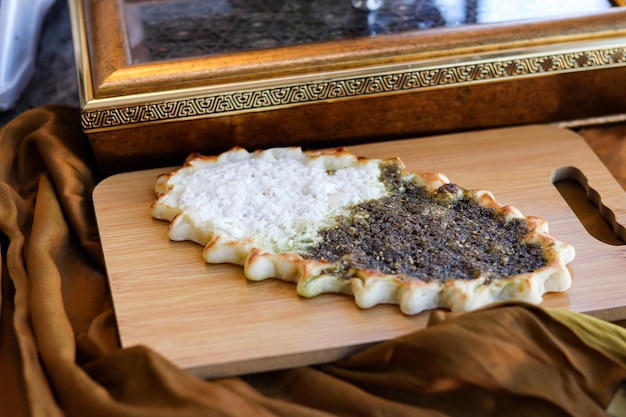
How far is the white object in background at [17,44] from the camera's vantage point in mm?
1735

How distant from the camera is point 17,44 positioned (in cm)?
180

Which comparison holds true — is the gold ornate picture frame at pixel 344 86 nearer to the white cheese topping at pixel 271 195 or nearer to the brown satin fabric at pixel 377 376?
the white cheese topping at pixel 271 195

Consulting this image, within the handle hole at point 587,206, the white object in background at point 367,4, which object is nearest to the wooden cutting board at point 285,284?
the handle hole at point 587,206

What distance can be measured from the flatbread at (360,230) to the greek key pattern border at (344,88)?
0.09 m

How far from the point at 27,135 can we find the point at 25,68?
0.32 m

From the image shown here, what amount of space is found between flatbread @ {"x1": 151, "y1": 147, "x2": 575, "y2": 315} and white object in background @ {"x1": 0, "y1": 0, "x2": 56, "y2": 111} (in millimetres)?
576

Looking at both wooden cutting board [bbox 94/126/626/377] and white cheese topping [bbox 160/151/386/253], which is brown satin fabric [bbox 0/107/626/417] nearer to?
wooden cutting board [bbox 94/126/626/377]

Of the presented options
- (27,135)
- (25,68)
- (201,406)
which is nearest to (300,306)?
(201,406)

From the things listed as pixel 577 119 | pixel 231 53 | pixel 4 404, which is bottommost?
pixel 4 404

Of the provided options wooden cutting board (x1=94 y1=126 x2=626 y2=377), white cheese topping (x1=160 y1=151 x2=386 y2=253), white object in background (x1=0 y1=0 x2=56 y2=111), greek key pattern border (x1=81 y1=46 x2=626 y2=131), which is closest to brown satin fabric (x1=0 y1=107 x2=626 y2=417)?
wooden cutting board (x1=94 y1=126 x2=626 y2=377)

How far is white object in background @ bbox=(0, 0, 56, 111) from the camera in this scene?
5.69 ft

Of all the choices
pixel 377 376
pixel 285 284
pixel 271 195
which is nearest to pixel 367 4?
pixel 271 195

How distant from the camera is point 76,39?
1.55 m

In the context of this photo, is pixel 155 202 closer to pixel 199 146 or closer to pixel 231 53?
pixel 199 146
